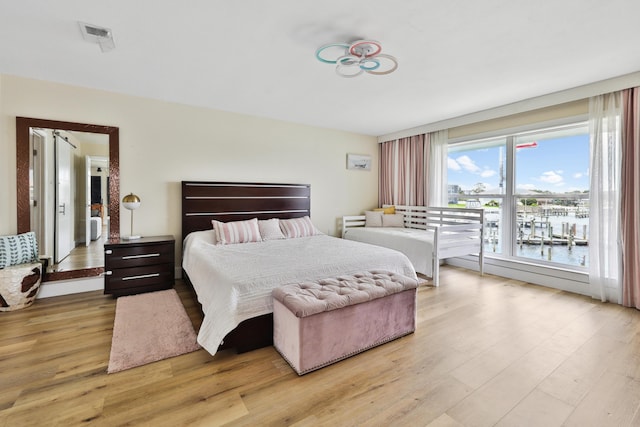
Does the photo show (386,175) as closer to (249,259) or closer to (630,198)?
(630,198)

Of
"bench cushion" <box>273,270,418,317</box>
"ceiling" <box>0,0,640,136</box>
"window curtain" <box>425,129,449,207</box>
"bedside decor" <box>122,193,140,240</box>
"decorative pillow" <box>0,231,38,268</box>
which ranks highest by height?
"ceiling" <box>0,0,640,136</box>

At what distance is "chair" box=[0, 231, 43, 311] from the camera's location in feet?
9.33

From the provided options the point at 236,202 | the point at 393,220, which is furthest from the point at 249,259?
the point at 393,220

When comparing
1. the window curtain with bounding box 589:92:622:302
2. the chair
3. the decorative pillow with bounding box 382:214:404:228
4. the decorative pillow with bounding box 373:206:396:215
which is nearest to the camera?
the chair

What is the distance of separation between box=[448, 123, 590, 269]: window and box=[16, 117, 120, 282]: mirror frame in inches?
198

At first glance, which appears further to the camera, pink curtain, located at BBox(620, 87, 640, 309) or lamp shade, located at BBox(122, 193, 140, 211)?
lamp shade, located at BBox(122, 193, 140, 211)

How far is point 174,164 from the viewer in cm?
402

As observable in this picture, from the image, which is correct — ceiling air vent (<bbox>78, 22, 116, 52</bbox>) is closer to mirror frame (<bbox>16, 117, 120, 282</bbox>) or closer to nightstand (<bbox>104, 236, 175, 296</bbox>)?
mirror frame (<bbox>16, 117, 120, 282</bbox>)

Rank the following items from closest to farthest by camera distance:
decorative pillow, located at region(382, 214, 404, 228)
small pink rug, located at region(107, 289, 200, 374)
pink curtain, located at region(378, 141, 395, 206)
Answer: small pink rug, located at region(107, 289, 200, 374), decorative pillow, located at region(382, 214, 404, 228), pink curtain, located at region(378, 141, 395, 206)

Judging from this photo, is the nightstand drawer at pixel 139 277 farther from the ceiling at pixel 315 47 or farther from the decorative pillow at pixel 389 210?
the decorative pillow at pixel 389 210

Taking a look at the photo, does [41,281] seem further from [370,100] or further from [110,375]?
A: [370,100]

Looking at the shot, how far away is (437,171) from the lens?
5066 millimetres

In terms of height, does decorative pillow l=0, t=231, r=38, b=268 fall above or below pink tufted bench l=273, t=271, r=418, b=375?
above

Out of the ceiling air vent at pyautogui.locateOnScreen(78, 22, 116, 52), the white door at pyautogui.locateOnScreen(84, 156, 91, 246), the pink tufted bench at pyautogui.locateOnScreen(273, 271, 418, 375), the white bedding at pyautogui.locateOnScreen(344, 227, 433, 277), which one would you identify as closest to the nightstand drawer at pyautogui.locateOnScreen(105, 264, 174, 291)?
the white door at pyautogui.locateOnScreen(84, 156, 91, 246)
